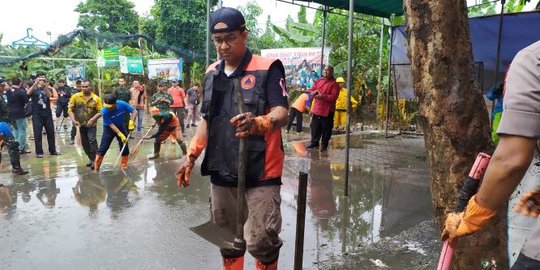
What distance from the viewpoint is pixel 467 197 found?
1753mm

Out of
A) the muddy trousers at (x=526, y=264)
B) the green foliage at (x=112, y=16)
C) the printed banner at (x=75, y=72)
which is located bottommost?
the muddy trousers at (x=526, y=264)

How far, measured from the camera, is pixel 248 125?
7.42ft

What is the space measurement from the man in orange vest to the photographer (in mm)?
7169

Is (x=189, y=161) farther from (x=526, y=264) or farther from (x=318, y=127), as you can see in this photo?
(x=318, y=127)

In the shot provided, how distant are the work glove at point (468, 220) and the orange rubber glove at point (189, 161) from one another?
1600 millimetres

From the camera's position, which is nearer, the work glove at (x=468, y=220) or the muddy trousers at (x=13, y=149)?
the work glove at (x=468, y=220)

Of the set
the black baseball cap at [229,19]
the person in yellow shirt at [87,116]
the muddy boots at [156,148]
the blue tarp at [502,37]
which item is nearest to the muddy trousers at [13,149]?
the person in yellow shirt at [87,116]

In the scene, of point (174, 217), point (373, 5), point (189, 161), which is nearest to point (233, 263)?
point (189, 161)

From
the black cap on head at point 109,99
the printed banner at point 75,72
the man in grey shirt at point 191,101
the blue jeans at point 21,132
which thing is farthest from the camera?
the printed banner at point 75,72

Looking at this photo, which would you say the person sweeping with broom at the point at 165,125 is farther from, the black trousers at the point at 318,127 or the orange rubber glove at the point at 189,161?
the orange rubber glove at the point at 189,161

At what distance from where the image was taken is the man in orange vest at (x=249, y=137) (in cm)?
254

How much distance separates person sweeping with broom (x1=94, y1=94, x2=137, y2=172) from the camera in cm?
709

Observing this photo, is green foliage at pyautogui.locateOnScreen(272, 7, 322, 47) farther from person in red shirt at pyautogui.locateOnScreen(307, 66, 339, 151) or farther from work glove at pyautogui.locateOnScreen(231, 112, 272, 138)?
work glove at pyautogui.locateOnScreen(231, 112, 272, 138)

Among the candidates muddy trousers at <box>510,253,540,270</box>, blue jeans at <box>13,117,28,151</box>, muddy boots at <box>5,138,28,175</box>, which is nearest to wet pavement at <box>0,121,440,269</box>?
muddy boots at <box>5,138,28,175</box>
